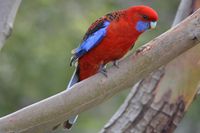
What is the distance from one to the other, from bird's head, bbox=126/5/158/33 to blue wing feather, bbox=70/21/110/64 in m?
0.18

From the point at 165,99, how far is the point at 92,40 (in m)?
0.96

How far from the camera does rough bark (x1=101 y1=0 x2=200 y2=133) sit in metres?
5.19

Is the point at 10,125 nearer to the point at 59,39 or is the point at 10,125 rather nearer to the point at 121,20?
the point at 121,20

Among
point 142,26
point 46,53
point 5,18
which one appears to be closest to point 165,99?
point 142,26

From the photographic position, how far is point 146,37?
9.07 m

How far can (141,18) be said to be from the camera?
14.9 ft

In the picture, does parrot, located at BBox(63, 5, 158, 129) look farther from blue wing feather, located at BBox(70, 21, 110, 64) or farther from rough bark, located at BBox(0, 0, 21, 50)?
rough bark, located at BBox(0, 0, 21, 50)

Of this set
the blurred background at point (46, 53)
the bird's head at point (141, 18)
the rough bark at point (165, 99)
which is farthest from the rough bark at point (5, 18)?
the blurred background at point (46, 53)

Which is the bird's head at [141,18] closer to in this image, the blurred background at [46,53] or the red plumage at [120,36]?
the red plumage at [120,36]

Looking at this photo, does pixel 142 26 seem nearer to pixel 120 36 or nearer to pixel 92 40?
pixel 120 36

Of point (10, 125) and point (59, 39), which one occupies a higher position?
point (10, 125)

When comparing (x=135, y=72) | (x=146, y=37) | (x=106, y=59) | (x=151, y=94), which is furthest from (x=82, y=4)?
(x=135, y=72)

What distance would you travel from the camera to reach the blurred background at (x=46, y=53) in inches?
317

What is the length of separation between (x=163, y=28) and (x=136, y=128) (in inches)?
192
